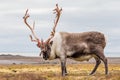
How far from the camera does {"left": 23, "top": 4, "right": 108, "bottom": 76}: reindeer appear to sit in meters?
29.1

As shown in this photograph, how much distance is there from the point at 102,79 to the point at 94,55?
102 inches

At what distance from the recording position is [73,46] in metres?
29.2

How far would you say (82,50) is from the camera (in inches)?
1145

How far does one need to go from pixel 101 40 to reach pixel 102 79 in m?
2.95

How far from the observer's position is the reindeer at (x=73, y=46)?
2906 centimetres

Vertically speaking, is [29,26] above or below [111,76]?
above

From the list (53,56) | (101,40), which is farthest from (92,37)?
(53,56)

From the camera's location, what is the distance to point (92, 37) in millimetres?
29219

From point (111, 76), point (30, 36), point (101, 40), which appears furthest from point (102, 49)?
point (30, 36)

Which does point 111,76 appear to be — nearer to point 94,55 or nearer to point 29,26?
point 94,55

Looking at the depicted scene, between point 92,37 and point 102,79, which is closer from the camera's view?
point 102,79

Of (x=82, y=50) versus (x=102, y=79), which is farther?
(x=82, y=50)

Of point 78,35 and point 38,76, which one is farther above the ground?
point 78,35

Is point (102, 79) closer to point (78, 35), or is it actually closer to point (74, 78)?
point (74, 78)
